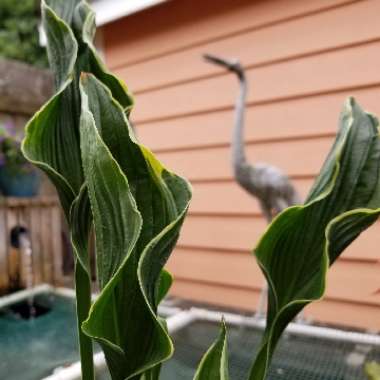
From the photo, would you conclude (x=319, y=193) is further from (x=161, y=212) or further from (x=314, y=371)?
(x=314, y=371)

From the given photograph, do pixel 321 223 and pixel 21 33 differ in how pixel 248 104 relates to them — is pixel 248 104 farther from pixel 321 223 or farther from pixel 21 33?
pixel 21 33

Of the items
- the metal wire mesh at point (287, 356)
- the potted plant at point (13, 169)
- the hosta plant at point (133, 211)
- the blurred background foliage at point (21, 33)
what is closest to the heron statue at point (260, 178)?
the metal wire mesh at point (287, 356)

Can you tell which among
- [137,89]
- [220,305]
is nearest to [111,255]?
[220,305]

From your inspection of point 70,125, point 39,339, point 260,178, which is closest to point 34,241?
point 39,339

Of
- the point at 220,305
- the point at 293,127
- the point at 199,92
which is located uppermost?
the point at 199,92

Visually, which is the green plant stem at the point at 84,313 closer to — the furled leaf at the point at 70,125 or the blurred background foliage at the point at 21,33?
the furled leaf at the point at 70,125

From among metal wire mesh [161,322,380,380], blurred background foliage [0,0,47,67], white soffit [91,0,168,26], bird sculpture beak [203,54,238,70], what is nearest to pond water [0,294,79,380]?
metal wire mesh [161,322,380,380]

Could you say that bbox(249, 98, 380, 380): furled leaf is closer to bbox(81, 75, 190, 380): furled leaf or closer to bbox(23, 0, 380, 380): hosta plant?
bbox(23, 0, 380, 380): hosta plant
